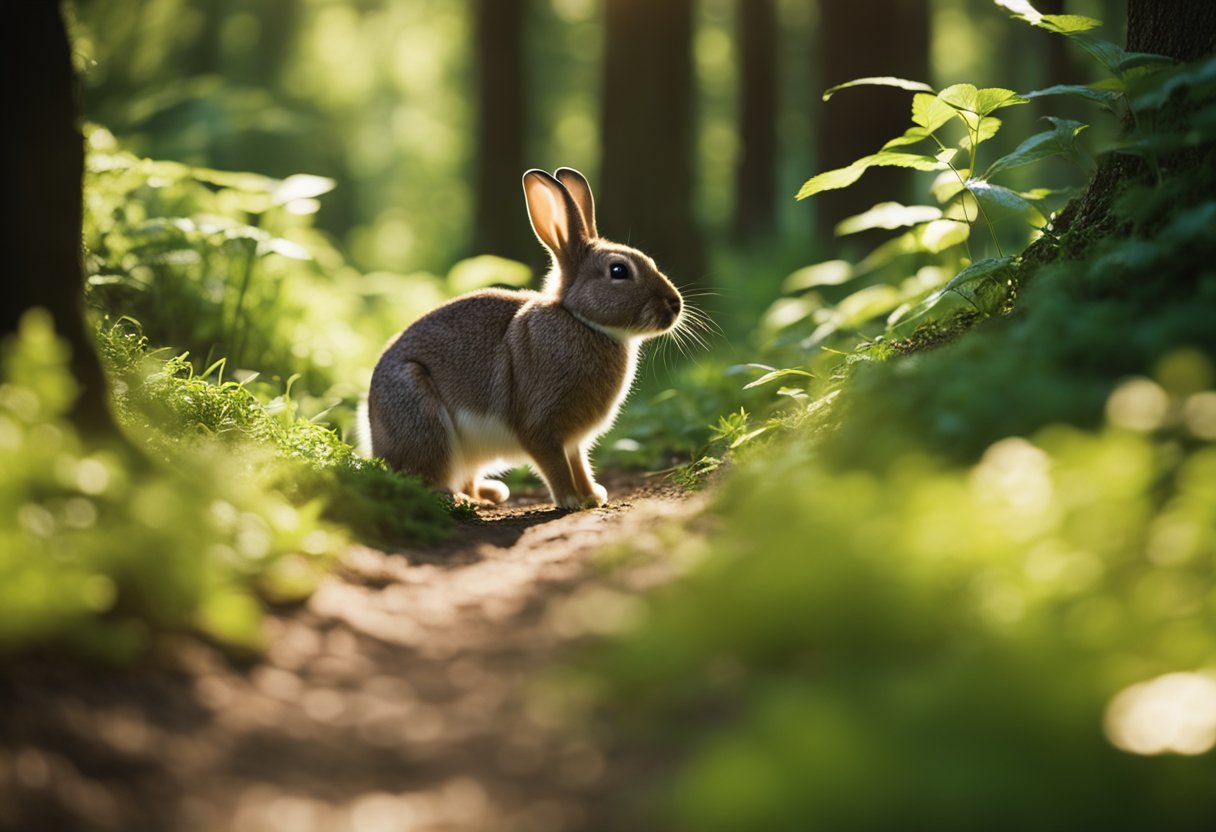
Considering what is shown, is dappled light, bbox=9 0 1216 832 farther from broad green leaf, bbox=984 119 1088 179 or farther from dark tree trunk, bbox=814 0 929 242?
dark tree trunk, bbox=814 0 929 242

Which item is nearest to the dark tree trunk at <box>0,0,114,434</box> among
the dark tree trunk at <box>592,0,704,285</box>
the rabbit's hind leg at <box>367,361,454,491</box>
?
the rabbit's hind leg at <box>367,361,454,491</box>

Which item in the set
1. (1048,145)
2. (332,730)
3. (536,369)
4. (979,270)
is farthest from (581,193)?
(332,730)

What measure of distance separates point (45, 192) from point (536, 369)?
9.90ft

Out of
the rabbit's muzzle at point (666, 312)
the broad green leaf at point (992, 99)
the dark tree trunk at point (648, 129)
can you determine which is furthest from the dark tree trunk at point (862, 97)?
the broad green leaf at point (992, 99)

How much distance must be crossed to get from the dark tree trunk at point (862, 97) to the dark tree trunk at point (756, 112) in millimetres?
6987

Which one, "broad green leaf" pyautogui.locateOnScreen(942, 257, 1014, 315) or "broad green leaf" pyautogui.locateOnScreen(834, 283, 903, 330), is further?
"broad green leaf" pyautogui.locateOnScreen(834, 283, 903, 330)

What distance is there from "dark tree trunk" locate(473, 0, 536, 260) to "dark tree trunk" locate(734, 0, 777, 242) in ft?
18.6

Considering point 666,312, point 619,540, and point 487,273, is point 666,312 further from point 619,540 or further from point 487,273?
point 487,273

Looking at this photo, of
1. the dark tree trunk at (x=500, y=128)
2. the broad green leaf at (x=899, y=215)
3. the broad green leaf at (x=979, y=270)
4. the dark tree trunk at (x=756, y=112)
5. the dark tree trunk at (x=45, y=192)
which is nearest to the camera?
the dark tree trunk at (x=45, y=192)

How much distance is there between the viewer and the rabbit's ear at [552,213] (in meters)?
6.30

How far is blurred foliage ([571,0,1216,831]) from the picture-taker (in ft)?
6.96

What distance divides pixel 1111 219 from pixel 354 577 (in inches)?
145

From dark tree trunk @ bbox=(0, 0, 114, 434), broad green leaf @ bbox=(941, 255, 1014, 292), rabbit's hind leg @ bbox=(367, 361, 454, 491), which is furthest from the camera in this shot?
rabbit's hind leg @ bbox=(367, 361, 454, 491)

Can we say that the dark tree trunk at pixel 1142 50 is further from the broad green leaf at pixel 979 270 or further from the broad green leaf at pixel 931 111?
the broad green leaf at pixel 931 111
